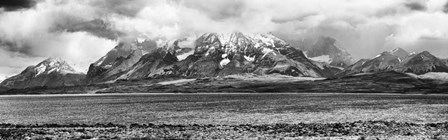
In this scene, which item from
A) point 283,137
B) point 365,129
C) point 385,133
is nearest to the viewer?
point 283,137

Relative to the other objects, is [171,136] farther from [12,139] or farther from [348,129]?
[348,129]

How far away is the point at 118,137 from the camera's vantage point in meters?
56.6

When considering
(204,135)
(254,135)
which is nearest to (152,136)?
(204,135)

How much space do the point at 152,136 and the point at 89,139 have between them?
293 inches

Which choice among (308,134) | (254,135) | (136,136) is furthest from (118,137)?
(308,134)

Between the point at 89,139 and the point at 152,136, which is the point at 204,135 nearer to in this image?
the point at 152,136

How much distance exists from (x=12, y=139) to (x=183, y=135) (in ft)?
65.1

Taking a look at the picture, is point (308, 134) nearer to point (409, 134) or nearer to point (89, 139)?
point (409, 134)

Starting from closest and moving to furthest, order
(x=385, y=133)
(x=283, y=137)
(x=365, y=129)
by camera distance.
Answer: (x=283, y=137), (x=385, y=133), (x=365, y=129)

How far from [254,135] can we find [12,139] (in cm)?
2837

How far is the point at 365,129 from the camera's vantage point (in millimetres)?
62281

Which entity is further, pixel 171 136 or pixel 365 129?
pixel 365 129

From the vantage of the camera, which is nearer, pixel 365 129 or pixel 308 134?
pixel 308 134

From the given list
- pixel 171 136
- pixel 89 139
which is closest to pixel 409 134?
pixel 171 136
